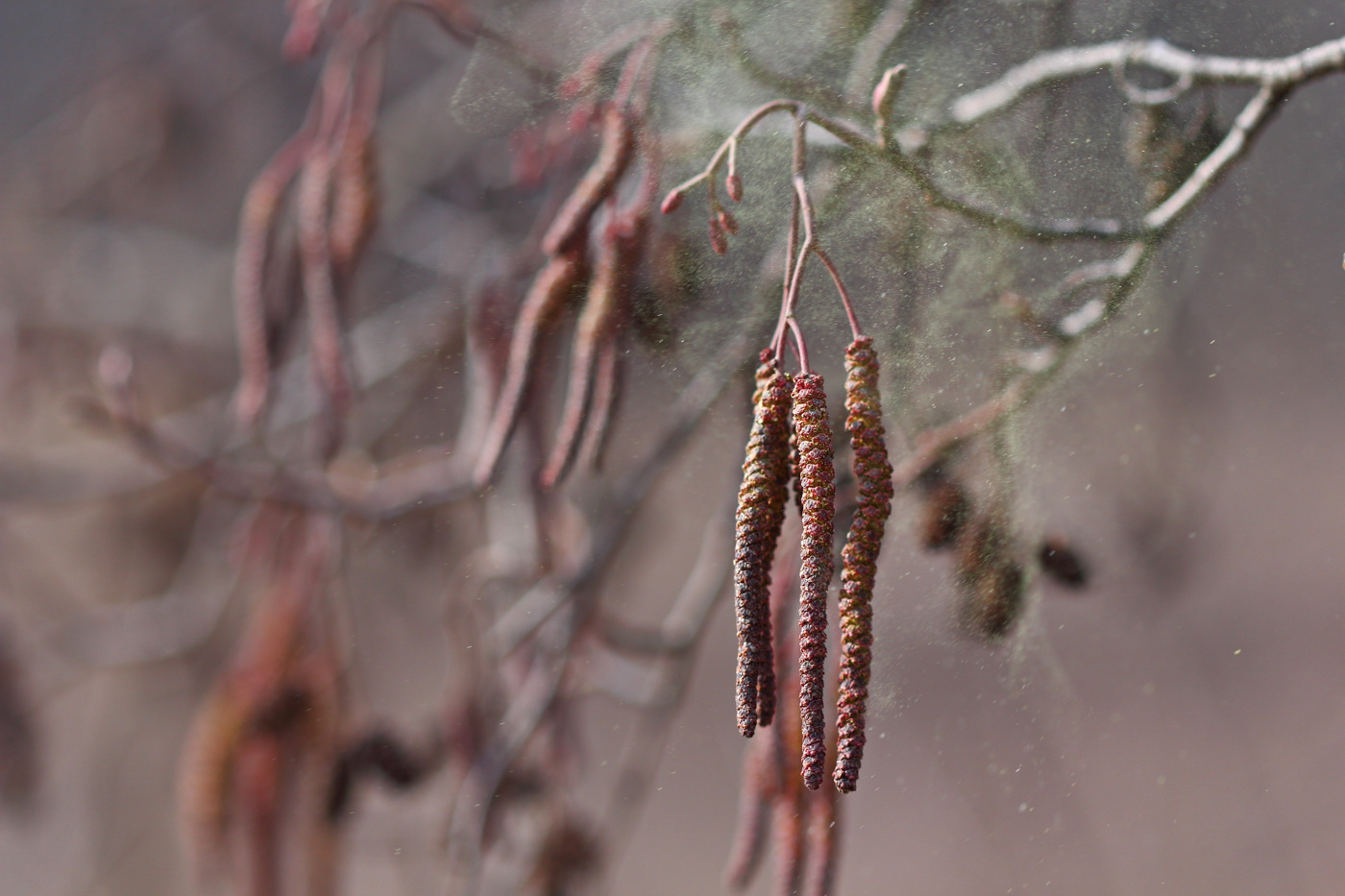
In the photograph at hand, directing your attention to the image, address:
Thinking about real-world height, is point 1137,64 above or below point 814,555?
above

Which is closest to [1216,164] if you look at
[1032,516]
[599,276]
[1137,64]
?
[1137,64]

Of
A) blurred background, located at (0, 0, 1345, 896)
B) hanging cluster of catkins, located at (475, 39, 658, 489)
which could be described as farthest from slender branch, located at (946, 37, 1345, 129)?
hanging cluster of catkins, located at (475, 39, 658, 489)

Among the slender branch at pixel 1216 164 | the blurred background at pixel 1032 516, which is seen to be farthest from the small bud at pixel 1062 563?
the slender branch at pixel 1216 164

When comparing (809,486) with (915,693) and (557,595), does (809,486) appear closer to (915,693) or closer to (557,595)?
(915,693)

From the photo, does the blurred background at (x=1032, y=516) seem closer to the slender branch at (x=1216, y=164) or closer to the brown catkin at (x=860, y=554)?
the slender branch at (x=1216, y=164)

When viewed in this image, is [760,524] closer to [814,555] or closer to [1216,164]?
[814,555]

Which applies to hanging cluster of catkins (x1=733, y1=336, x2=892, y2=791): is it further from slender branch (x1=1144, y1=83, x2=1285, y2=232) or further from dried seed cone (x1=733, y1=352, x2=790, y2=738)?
slender branch (x1=1144, y1=83, x2=1285, y2=232)

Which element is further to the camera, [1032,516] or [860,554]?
[1032,516]
